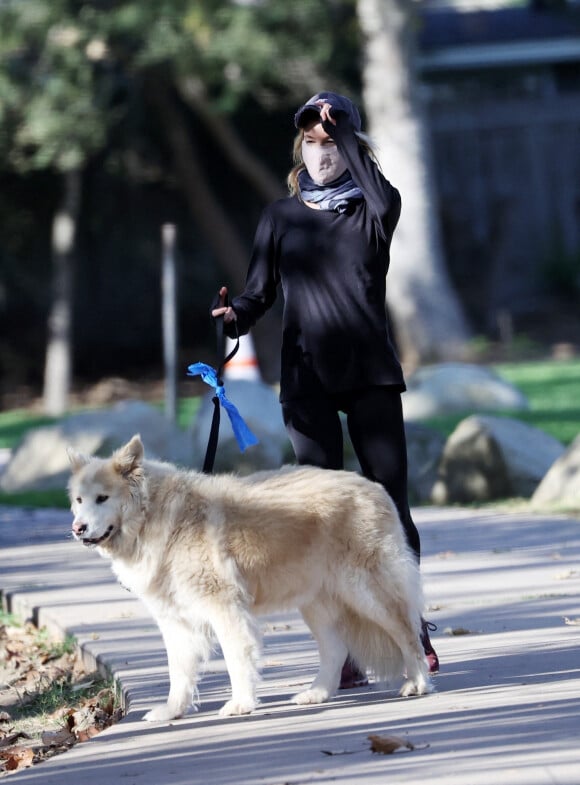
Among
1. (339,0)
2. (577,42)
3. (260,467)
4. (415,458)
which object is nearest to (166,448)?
(260,467)

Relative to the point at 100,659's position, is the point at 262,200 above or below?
above

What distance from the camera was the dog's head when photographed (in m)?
5.67

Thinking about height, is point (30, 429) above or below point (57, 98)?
below

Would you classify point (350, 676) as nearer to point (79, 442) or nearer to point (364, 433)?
point (364, 433)

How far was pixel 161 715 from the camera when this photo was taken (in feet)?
18.9

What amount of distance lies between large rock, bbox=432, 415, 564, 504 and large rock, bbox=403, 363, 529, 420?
4.28 meters

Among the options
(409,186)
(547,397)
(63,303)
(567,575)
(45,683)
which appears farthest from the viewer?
(63,303)

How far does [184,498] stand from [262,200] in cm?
2227

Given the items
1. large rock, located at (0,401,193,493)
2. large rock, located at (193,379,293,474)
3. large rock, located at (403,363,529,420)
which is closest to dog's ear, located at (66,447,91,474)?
large rock, located at (193,379,293,474)

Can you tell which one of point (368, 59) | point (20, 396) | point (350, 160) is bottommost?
point (20, 396)

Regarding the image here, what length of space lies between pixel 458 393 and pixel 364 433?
37.7ft

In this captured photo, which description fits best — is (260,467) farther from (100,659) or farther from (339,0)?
(339,0)

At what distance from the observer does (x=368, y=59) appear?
23.4 meters

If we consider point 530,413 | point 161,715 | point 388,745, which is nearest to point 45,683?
point 161,715
